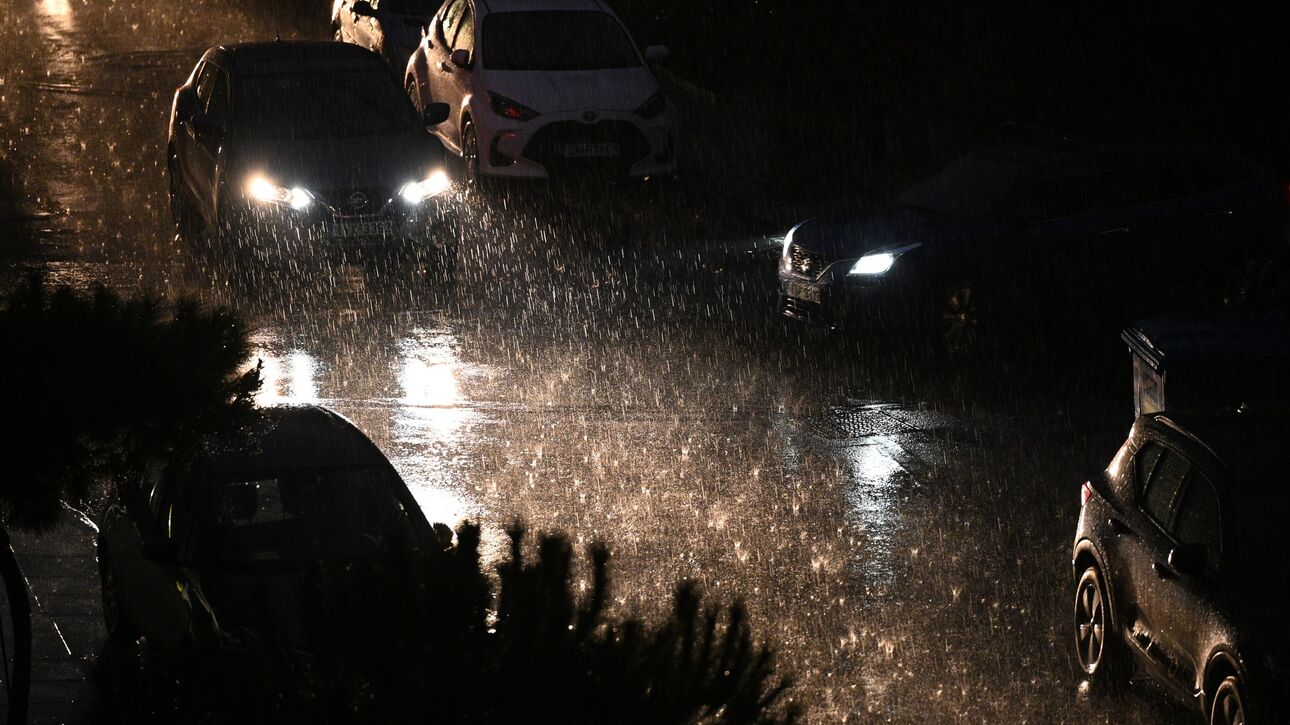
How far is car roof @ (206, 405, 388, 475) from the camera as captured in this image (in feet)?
26.0

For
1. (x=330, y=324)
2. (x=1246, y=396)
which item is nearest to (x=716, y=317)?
(x=330, y=324)

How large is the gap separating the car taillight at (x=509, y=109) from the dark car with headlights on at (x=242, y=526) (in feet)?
32.4

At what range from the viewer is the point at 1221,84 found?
20.5 meters

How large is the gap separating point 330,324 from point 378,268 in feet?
6.06

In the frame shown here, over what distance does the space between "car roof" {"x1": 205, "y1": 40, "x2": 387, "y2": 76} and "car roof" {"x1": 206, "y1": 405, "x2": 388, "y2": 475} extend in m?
8.85

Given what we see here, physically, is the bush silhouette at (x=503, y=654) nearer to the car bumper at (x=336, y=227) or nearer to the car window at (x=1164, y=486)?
the car window at (x=1164, y=486)

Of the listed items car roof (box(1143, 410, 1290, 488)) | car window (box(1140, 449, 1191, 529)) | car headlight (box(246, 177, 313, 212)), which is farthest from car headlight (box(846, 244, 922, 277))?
car window (box(1140, 449, 1191, 529))

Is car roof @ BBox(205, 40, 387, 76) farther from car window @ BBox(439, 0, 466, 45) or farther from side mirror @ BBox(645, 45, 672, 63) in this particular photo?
side mirror @ BBox(645, 45, 672, 63)

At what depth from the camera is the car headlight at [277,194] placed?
1515 centimetres

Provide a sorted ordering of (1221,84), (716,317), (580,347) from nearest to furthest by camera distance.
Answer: (580,347), (716,317), (1221,84)

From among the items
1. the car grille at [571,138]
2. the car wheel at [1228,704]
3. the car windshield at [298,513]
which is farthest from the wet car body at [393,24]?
the car wheel at [1228,704]

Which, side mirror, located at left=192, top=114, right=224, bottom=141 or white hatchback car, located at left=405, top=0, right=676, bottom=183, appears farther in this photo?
white hatchback car, located at left=405, top=0, right=676, bottom=183

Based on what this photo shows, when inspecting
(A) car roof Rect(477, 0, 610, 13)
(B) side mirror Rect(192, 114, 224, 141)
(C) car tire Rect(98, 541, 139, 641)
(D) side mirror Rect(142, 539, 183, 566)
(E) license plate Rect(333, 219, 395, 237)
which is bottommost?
(C) car tire Rect(98, 541, 139, 641)

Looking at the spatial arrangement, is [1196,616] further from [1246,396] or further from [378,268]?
[378,268]
